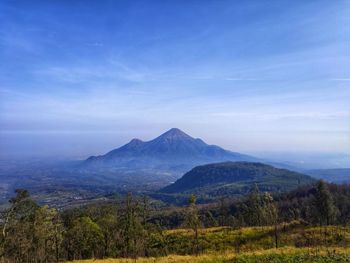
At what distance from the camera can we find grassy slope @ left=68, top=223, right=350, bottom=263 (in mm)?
23422

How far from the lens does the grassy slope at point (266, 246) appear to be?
23422 mm

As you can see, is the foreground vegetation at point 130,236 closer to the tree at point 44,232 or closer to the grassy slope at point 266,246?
the tree at point 44,232

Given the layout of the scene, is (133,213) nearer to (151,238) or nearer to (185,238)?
(151,238)

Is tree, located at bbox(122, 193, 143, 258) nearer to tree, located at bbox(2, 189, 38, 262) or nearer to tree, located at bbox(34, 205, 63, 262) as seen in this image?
tree, located at bbox(34, 205, 63, 262)

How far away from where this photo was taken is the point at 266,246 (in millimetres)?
45781

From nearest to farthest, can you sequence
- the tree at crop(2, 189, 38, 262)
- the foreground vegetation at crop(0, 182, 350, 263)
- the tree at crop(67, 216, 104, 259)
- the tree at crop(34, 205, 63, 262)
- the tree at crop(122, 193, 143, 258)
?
the tree at crop(2, 189, 38, 262)
the foreground vegetation at crop(0, 182, 350, 263)
the tree at crop(34, 205, 63, 262)
the tree at crop(122, 193, 143, 258)
the tree at crop(67, 216, 104, 259)

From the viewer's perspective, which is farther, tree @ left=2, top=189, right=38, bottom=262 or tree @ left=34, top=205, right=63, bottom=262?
tree @ left=34, top=205, right=63, bottom=262

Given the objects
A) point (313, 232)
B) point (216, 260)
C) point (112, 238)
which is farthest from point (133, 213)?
point (216, 260)

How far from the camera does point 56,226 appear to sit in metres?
52.2

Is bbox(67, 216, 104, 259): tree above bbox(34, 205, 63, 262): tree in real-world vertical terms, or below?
below

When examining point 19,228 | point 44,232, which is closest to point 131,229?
point 44,232

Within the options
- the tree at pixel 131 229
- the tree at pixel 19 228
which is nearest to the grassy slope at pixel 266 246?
the tree at pixel 131 229

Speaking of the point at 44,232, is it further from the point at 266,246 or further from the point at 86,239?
the point at 266,246

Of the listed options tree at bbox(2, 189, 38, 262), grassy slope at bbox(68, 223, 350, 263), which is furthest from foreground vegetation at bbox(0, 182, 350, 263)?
grassy slope at bbox(68, 223, 350, 263)
